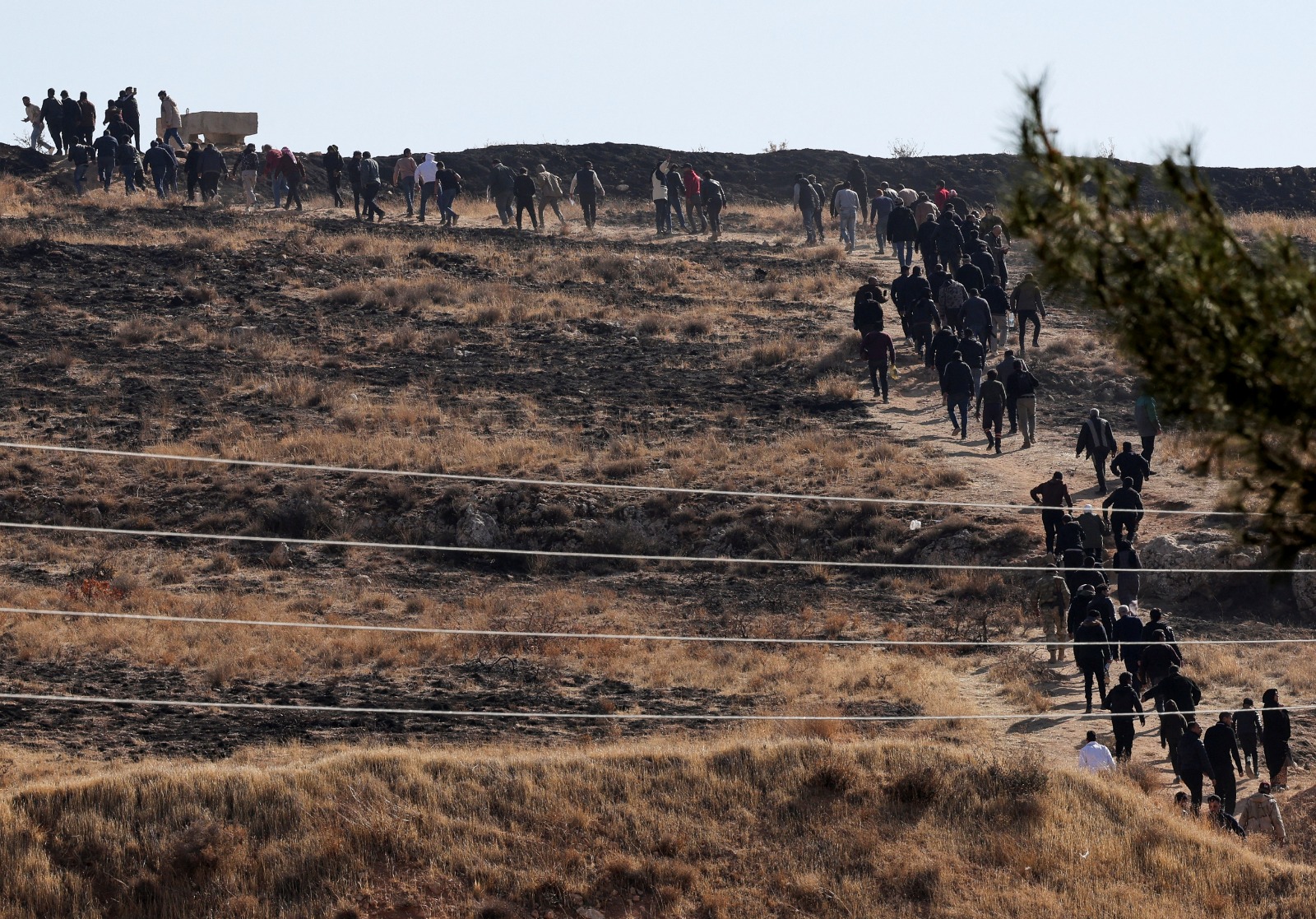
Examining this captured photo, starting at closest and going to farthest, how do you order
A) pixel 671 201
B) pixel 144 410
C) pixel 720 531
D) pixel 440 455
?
pixel 720 531 < pixel 440 455 < pixel 144 410 < pixel 671 201

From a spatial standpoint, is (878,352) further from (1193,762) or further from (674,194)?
(674,194)

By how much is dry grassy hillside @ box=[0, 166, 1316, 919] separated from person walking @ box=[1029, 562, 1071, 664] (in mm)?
436

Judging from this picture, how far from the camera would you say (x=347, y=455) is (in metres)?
24.9

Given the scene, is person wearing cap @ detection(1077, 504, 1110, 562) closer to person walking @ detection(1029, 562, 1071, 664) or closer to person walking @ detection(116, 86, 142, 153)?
person walking @ detection(1029, 562, 1071, 664)

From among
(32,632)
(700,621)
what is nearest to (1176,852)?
(700,621)

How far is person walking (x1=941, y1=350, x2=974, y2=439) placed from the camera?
2406cm

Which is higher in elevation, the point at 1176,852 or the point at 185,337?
the point at 185,337

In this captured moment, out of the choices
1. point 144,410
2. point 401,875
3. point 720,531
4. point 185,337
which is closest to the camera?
point 401,875

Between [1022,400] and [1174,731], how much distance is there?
9427 millimetres

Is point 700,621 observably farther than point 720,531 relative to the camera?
No

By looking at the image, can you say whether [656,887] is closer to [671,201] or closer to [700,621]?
[700,621]

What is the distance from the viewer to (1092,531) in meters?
19.0

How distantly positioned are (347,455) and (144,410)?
4.58 meters

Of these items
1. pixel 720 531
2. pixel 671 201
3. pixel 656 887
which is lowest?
pixel 656 887
